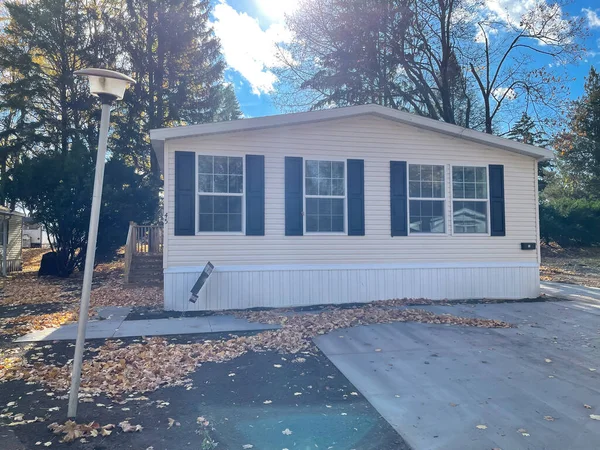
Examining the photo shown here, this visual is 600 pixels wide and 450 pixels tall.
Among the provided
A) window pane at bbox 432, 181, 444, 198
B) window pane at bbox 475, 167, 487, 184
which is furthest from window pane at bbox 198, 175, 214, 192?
window pane at bbox 475, 167, 487, 184

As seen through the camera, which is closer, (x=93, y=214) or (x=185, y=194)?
(x=93, y=214)

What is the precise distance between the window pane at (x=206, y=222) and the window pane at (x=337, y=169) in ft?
8.76

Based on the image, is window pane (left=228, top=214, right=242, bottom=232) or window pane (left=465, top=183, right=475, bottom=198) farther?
window pane (left=465, top=183, right=475, bottom=198)

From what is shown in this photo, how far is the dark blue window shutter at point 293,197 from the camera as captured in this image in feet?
26.8

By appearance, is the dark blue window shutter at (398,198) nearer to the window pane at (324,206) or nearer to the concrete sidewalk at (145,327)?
the window pane at (324,206)

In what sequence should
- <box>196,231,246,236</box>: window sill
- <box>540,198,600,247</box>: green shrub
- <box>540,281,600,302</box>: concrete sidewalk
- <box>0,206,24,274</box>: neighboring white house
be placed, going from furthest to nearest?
<box>540,198,600,247</box>: green shrub
<box>0,206,24,274</box>: neighboring white house
<box>540,281,600,302</box>: concrete sidewalk
<box>196,231,246,236</box>: window sill

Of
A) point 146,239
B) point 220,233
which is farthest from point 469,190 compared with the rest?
point 146,239

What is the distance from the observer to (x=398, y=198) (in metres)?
8.66

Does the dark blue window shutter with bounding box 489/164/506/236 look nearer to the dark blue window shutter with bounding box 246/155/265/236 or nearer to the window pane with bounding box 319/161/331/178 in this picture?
the window pane with bounding box 319/161/331/178

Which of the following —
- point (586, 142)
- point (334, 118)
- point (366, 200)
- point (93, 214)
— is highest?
point (586, 142)

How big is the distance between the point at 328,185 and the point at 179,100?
13.8m

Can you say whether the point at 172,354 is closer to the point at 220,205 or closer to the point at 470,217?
the point at 220,205

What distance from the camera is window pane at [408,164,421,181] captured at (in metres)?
8.84

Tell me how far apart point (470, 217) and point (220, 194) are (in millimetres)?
5533
